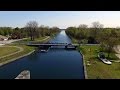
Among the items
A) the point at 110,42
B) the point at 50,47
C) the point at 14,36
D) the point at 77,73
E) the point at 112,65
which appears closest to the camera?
the point at 77,73

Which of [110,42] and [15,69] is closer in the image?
[15,69]

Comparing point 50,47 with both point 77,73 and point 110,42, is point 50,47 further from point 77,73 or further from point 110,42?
point 77,73

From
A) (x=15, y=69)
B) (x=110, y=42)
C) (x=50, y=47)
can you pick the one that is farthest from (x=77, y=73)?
(x=50, y=47)
